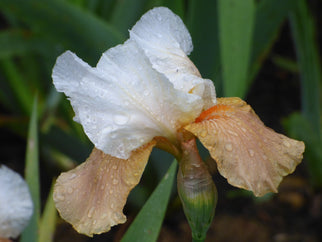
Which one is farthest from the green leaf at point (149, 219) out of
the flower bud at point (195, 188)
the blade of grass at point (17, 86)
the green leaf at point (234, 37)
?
the blade of grass at point (17, 86)

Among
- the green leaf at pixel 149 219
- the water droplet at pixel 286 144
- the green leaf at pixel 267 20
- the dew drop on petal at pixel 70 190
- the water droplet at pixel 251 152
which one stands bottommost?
the green leaf at pixel 149 219

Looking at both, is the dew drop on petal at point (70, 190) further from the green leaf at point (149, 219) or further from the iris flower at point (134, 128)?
the green leaf at point (149, 219)

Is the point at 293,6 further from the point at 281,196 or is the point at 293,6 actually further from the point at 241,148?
the point at 241,148

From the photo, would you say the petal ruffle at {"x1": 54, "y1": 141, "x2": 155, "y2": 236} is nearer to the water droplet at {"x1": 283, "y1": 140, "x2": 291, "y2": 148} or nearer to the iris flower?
the iris flower

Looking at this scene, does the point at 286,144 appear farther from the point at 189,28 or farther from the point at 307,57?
the point at 307,57

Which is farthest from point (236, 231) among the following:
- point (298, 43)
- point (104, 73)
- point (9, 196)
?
point (104, 73)

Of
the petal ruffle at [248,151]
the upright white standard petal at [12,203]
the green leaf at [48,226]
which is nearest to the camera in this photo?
the petal ruffle at [248,151]
